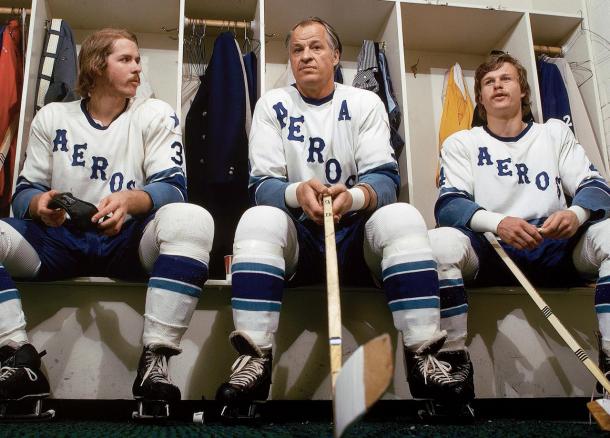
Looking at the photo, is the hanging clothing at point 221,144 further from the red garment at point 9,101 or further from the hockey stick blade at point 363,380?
the hockey stick blade at point 363,380

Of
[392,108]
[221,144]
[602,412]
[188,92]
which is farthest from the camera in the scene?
[188,92]

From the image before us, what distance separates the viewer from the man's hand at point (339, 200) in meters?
1.32

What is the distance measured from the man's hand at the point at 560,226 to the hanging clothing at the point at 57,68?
1.63 meters

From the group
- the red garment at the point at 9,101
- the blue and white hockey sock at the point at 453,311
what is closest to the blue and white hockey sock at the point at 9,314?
the red garment at the point at 9,101

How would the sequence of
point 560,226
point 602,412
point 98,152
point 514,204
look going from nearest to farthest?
1. point 602,412
2. point 560,226
3. point 98,152
4. point 514,204

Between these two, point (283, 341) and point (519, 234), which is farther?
point (283, 341)

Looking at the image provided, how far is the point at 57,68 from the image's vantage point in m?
2.12

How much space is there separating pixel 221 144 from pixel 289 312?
0.65 meters

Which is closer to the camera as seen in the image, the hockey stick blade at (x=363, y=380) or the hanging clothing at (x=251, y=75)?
the hockey stick blade at (x=363, y=380)

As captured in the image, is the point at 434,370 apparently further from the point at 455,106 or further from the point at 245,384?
the point at 455,106

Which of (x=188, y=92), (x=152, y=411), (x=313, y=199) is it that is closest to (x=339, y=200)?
(x=313, y=199)

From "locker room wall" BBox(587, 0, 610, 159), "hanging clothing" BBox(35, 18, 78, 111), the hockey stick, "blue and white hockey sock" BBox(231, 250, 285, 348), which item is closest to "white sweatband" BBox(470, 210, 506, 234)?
"blue and white hockey sock" BBox(231, 250, 285, 348)

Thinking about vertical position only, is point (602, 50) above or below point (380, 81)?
above

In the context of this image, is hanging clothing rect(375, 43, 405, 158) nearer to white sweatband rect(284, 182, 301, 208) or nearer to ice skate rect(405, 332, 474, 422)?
white sweatband rect(284, 182, 301, 208)
